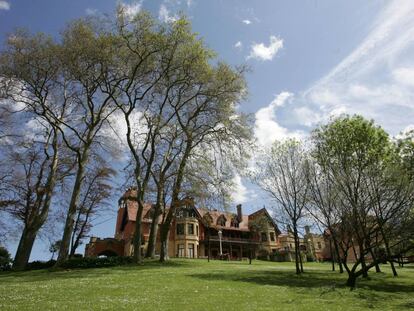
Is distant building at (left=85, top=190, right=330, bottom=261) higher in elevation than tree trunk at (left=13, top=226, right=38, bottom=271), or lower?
higher

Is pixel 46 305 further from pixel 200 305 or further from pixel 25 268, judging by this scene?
pixel 25 268

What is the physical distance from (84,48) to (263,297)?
21117 millimetres

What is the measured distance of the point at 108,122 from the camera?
1187 inches

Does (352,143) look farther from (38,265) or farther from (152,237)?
(38,265)

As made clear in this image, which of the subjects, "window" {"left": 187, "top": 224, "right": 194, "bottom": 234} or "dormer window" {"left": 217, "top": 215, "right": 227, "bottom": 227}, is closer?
"window" {"left": 187, "top": 224, "right": 194, "bottom": 234}

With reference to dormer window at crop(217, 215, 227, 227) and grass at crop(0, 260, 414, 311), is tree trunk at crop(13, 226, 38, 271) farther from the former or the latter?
dormer window at crop(217, 215, 227, 227)

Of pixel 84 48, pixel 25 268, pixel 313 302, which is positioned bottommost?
pixel 313 302

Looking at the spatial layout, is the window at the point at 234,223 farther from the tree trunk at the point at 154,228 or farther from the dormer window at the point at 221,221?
the tree trunk at the point at 154,228

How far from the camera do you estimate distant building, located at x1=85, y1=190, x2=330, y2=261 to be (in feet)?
170

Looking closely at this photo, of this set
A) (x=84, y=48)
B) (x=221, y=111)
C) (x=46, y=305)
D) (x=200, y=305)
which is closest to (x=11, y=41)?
(x=84, y=48)

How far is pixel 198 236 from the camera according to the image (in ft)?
191

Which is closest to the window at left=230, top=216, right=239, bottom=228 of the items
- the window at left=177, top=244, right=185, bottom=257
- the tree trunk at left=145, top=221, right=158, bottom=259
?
the window at left=177, top=244, right=185, bottom=257

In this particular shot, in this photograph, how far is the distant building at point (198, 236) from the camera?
5178cm

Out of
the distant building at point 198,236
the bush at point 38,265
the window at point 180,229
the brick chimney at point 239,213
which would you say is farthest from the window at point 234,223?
the bush at point 38,265
